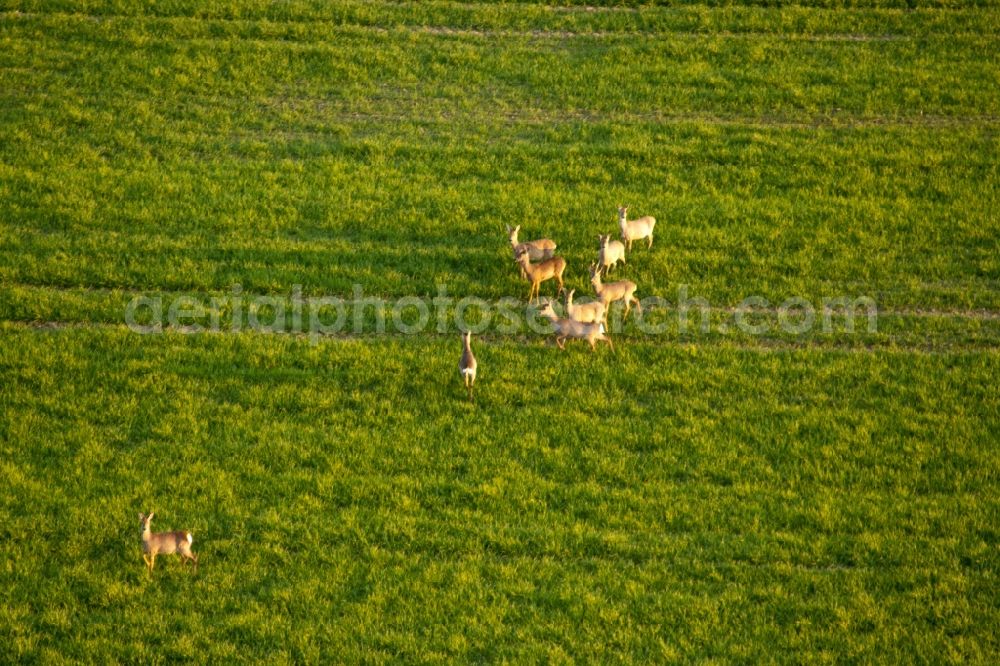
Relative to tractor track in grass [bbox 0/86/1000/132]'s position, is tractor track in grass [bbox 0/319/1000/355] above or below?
below

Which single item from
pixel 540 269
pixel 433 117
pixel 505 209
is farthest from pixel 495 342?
pixel 433 117

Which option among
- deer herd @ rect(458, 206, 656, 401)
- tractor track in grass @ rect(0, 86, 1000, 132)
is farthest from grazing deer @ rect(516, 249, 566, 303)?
tractor track in grass @ rect(0, 86, 1000, 132)

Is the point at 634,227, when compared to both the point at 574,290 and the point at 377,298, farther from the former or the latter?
the point at 377,298

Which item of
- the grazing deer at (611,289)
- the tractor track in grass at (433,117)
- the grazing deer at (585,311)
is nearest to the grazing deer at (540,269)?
the grazing deer at (611,289)

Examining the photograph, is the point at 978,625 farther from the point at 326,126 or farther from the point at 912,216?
the point at 326,126

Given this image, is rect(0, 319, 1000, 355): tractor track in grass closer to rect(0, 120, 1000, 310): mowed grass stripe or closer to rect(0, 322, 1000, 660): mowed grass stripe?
rect(0, 322, 1000, 660): mowed grass stripe

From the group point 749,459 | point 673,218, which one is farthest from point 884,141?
point 749,459
